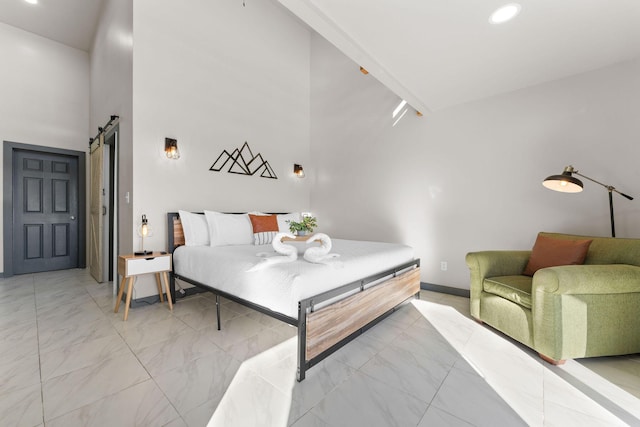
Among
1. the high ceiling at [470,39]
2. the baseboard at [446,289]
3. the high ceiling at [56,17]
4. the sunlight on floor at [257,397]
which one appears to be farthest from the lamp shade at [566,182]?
the high ceiling at [56,17]

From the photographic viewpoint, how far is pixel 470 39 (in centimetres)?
224

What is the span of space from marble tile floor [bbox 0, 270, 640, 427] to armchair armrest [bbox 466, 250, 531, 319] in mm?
299

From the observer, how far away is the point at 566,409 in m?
1.50

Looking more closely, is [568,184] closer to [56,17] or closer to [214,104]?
[214,104]

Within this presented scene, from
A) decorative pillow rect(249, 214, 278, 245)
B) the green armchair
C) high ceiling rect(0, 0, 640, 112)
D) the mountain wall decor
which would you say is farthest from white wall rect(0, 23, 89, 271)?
the green armchair

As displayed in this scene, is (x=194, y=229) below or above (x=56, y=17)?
below

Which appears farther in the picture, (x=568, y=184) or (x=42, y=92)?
(x=42, y=92)

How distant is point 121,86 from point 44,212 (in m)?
3.12

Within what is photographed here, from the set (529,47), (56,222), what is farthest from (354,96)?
(56,222)

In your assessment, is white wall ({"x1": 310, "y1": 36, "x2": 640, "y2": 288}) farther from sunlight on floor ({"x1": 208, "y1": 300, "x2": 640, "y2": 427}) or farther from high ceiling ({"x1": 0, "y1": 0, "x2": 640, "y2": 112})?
sunlight on floor ({"x1": 208, "y1": 300, "x2": 640, "y2": 427})

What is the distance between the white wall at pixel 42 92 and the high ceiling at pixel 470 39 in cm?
538

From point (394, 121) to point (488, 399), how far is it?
3602 millimetres

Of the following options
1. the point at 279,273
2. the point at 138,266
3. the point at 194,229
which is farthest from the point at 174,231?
the point at 279,273

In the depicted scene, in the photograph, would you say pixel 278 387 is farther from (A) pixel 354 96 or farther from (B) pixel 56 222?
(B) pixel 56 222
